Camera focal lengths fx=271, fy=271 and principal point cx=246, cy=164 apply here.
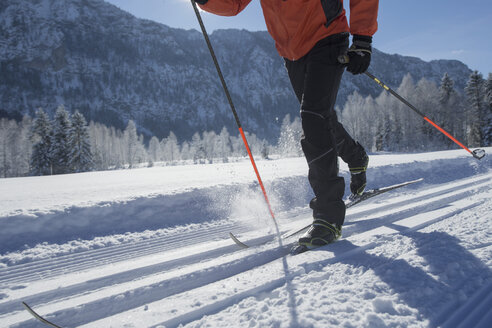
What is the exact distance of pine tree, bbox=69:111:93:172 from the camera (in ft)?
105

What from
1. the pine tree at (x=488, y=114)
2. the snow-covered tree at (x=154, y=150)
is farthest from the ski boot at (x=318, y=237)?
the snow-covered tree at (x=154, y=150)

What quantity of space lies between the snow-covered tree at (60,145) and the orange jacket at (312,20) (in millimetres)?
36554

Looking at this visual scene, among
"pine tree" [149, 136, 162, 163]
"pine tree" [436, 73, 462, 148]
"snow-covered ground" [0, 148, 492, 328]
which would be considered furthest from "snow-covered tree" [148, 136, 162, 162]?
"snow-covered ground" [0, 148, 492, 328]

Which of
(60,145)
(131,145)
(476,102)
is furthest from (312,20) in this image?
(131,145)

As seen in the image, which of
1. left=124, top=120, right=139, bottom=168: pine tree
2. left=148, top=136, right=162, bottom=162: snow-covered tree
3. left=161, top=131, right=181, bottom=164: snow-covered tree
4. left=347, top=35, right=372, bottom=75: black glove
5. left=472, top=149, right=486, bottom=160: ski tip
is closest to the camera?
left=347, top=35, right=372, bottom=75: black glove

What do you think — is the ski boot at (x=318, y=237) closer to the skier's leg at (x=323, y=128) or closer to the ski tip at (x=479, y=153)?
the skier's leg at (x=323, y=128)

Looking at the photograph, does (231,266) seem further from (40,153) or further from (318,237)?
(40,153)

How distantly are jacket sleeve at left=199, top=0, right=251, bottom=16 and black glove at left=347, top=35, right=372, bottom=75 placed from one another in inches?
38.8

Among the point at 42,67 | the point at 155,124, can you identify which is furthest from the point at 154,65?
the point at 42,67

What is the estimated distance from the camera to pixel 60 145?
31688mm

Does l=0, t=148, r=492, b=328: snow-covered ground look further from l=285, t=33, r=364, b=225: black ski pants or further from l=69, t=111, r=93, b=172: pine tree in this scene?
l=69, t=111, r=93, b=172: pine tree

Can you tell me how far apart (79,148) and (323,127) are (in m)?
36.5

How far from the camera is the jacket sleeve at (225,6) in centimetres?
211

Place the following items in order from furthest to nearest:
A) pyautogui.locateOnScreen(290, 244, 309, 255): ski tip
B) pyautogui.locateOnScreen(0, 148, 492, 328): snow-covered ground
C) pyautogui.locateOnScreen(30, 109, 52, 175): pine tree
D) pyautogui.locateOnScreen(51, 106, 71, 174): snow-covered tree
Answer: pyautogui.locateOnScreen(51, 106, 71, 174): snow-covered tree, pyautogui.locateOnScreen(30, 109, 52, 175): pine tree, pyautogui.locateOnScreen(290, 244, 309, 255): ski tip, pyautogui.locateOnScreen(0, 148, 492, 328): snow-covered ground
